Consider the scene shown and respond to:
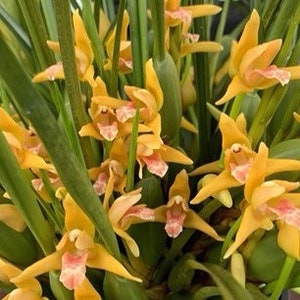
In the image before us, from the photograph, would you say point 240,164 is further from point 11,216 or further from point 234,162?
point 11,216

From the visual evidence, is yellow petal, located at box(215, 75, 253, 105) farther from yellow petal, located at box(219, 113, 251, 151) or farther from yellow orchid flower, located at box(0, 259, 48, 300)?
yellow orchid flower, located at box(0, 259, 48, 300)

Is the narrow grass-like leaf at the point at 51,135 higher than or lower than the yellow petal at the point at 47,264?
higher

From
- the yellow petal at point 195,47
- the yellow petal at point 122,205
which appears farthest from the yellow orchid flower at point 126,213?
the yellow petal at point 195,47

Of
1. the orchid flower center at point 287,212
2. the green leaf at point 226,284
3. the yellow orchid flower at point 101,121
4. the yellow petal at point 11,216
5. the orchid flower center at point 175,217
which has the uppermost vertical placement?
the yellow orchid flower at point 101,121

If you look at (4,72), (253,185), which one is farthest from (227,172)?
(4,72)

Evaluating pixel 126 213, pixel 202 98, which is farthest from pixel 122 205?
pixel 202 98

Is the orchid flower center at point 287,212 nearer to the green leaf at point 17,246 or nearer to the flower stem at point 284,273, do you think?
the flower stem at point 284,273

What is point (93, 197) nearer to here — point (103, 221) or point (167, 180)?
point (103, 221)
